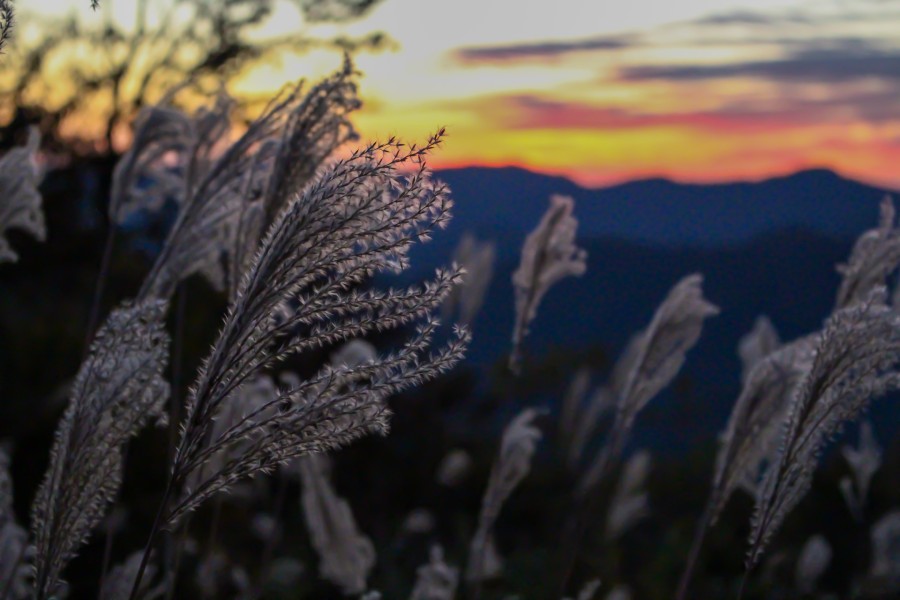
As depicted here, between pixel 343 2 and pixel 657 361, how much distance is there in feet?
69.7

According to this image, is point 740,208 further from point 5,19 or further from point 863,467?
point 5,19

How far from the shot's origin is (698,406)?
15578mm

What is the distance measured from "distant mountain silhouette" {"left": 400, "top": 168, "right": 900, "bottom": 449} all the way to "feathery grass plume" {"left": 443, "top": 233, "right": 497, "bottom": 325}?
627 inches

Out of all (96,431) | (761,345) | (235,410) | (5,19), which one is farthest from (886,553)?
(5,19)

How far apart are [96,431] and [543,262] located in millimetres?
1739

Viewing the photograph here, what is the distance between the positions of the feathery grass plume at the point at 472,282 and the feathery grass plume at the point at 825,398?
2317mm

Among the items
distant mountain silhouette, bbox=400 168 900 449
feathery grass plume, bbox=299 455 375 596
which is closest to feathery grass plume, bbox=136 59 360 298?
feathery grass plume, bbox=299 455 375 596

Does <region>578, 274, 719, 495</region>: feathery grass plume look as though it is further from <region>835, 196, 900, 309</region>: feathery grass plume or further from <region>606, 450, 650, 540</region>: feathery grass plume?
<region>606, 450, 650, 540</region>: feathery grass plume

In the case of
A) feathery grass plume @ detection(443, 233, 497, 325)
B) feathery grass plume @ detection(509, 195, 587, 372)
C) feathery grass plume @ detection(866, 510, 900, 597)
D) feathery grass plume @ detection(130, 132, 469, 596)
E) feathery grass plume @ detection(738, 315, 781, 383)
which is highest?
feathery grass plume @ detection(443, 233, 497, 325)

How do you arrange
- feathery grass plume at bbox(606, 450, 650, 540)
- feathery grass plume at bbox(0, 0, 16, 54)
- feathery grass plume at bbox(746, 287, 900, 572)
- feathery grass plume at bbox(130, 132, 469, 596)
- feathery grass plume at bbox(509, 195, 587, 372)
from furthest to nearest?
feathery grass plume at bbox(606, 450, 650, 540) → feathery grass plume at bbox(509, 195, 587, 372) → feathery grass plume at bbox(746, 287, 900, 572) → feathery grass plume at bbox(0, 0, 16, 54) → feathery grass plume at bbox(130, 132, 469, 596)

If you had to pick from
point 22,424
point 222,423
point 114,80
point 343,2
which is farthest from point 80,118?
point 222,423

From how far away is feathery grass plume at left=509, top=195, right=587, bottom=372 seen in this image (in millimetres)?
3000

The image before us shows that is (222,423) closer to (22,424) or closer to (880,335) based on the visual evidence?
(880,335)

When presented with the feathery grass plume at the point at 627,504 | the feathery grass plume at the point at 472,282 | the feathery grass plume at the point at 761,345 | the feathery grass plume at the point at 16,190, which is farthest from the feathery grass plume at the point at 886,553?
the feathery grass plume at the point at 16,190
